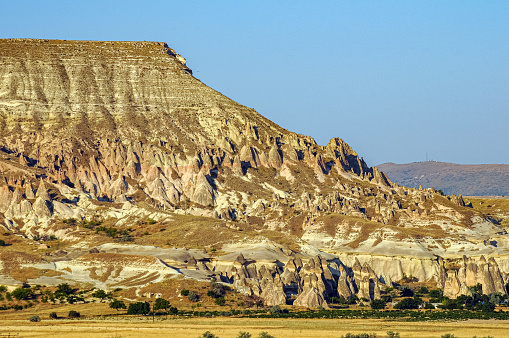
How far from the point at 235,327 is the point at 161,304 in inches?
1175

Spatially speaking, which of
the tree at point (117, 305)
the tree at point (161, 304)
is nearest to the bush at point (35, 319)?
the tree at point (117, 305)

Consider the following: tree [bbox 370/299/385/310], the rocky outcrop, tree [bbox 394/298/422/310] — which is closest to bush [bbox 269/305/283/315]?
tree [bbox 370/299/385/310]

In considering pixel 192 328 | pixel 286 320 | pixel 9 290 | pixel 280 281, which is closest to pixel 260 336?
pixel 192 328

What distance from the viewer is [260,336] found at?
4365 inches

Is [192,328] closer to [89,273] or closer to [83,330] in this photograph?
[83,330]

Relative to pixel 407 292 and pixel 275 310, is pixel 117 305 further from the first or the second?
pixel 407 292

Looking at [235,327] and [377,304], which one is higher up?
[377,304]

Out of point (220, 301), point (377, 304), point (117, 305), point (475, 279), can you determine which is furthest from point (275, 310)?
point (475, 279)

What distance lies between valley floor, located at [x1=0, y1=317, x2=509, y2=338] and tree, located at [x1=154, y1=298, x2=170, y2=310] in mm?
12134

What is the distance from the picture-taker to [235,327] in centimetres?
12912

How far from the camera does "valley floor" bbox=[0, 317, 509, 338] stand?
395 feet

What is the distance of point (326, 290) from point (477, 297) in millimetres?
25506

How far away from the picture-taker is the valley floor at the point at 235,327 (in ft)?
395

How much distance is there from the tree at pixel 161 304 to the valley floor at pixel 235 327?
478 inches
